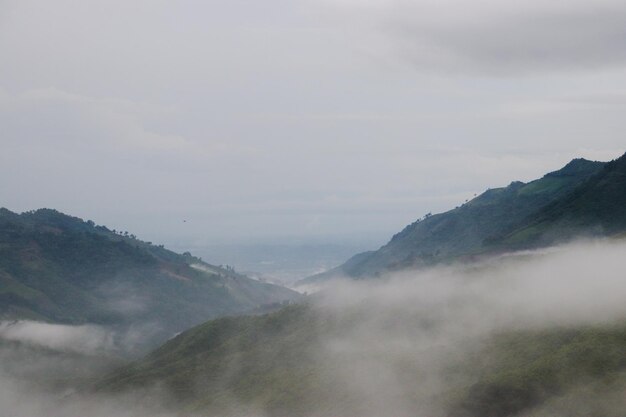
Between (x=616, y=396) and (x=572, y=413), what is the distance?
486 inches

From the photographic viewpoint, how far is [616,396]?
197125 millimetres

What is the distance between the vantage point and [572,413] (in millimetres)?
198125
